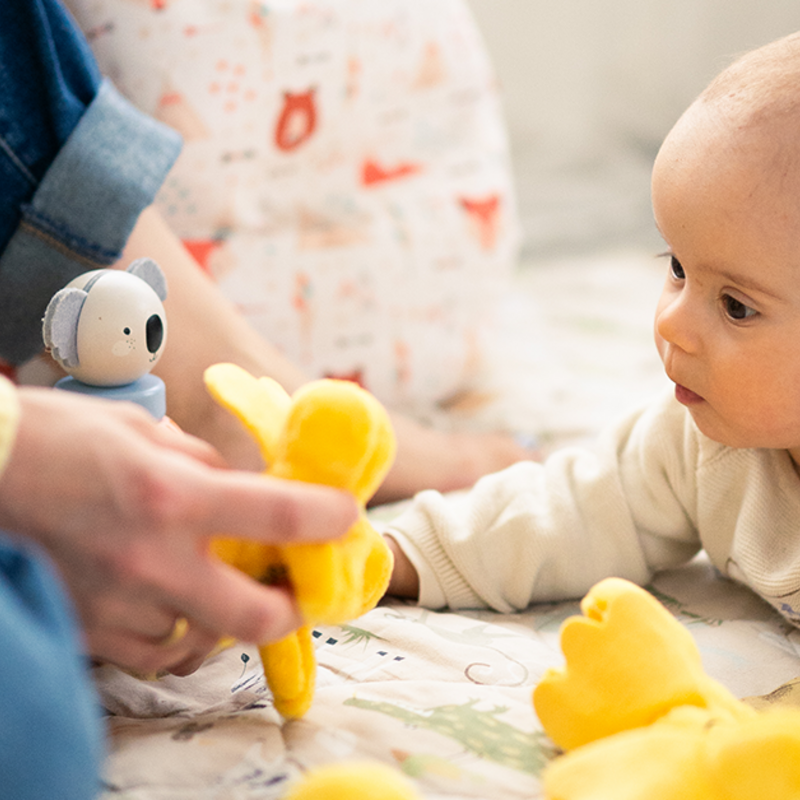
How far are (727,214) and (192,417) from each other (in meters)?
0.46

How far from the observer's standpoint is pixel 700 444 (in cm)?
76

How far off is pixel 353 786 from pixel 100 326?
0.33m

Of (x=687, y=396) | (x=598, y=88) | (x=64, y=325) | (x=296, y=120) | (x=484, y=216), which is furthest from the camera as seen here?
(x=598, y=88)

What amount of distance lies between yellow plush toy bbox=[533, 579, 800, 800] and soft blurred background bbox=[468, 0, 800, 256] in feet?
4.34

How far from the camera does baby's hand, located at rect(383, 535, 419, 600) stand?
0.75 meters

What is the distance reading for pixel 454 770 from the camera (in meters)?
0.51

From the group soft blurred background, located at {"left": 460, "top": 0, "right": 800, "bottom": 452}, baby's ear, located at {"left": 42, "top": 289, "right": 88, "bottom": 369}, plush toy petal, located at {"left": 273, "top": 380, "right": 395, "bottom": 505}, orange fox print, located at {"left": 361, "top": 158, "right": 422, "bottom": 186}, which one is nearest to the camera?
plush toy petal, located at {"left": 273, "top": 380, "right": 395, "bottom": 505}

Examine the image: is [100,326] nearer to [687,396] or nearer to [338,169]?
[687,396]

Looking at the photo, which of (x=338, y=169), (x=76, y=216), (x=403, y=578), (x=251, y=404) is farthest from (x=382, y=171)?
(x=251, y=404)

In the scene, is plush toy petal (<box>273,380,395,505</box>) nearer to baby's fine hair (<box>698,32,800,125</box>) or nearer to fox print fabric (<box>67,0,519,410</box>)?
baby's fine hair (<box>698,32,800,125</box>)

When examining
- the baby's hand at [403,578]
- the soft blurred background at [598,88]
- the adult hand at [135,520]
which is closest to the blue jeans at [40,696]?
the adult hand at [135,520]

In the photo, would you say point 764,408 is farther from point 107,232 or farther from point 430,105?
point 430,105

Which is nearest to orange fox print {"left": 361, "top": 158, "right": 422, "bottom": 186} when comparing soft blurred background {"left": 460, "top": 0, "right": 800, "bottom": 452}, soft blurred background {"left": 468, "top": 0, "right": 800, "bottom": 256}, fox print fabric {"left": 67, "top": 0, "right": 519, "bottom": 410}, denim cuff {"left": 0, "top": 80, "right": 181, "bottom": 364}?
fox print fabric {"left": 67, "top": 0, "right": 519, "bottom": 410}

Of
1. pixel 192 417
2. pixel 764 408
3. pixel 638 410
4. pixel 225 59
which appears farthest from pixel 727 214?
pixel 225 59
